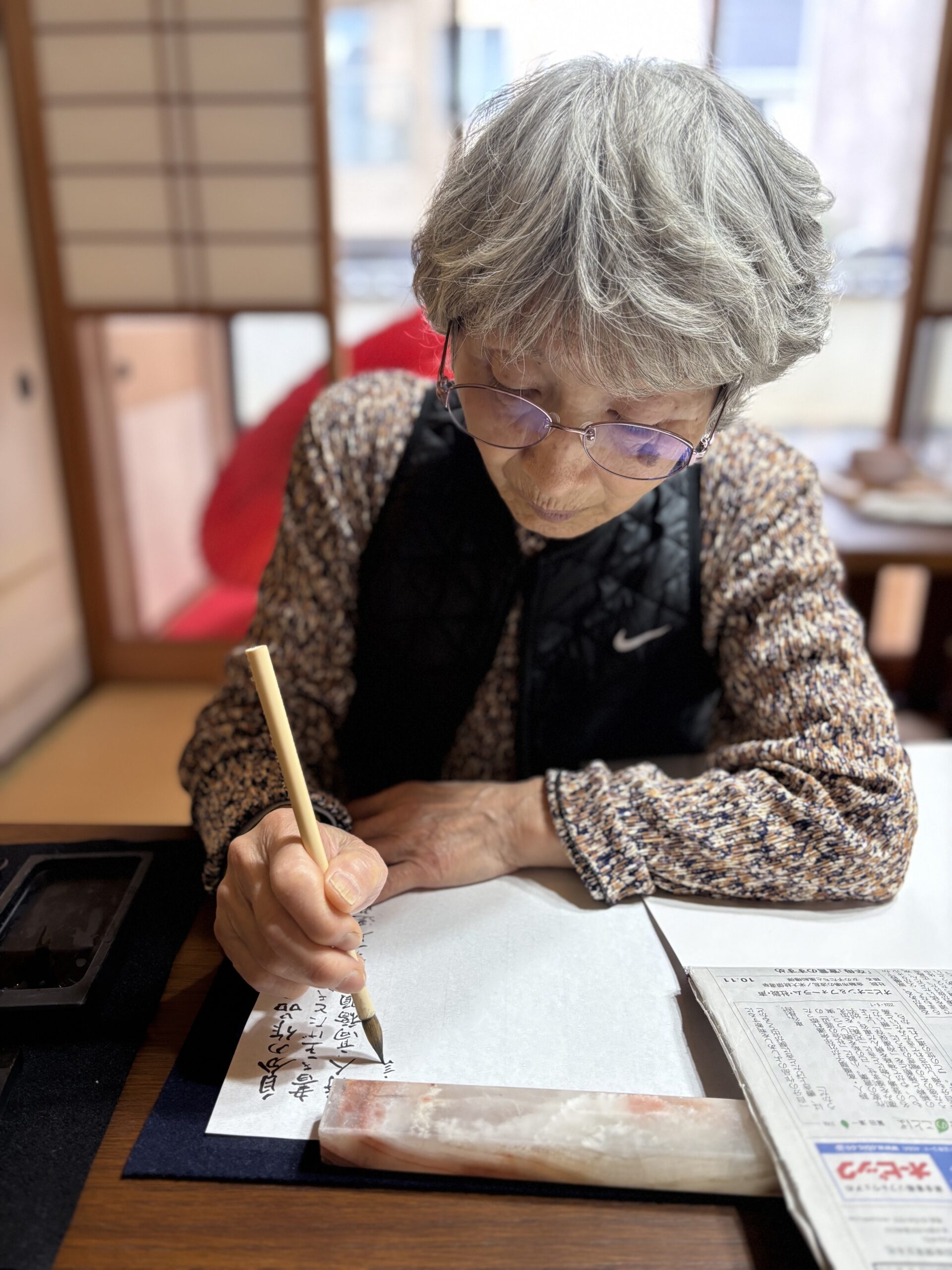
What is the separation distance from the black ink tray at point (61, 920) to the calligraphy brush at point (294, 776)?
0.20 metres

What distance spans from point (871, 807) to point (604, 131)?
61cm

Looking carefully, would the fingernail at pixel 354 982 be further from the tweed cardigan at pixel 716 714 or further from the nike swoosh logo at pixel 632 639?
the nike swoosh logo at pixel 632 639

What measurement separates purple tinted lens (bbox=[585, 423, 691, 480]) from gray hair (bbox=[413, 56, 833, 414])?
0.14ft

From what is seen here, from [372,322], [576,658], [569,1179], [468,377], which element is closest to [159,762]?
[576,658]

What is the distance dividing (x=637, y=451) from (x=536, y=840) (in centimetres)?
36

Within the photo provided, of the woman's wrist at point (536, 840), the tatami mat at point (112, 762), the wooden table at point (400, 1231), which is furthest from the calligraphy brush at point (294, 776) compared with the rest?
the tatami mat at point (112, 762)

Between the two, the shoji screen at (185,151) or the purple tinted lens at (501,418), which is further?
the shoji screen at (185,151)

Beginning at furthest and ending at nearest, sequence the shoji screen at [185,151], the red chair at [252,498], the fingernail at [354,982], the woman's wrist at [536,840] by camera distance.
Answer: the shoji screen at [185,151] < the red chair at [252,498] < the woman's wrist at [536,840] < the fingernail at [354,982]

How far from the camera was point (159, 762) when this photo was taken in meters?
2.73

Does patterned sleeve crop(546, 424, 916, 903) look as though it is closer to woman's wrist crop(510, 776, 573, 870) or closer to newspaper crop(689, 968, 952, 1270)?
woman's wrist crop(510, 776, 573, 870)

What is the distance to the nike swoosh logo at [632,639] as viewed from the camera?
1.09 metres

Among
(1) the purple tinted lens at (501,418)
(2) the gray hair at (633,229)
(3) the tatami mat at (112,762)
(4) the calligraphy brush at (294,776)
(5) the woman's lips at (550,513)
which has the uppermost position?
(2) the gray hair at (633,229)

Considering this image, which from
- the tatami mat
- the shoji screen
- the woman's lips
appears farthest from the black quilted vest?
the shoji screen

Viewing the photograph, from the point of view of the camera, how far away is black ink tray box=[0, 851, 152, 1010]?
2.33 feet
